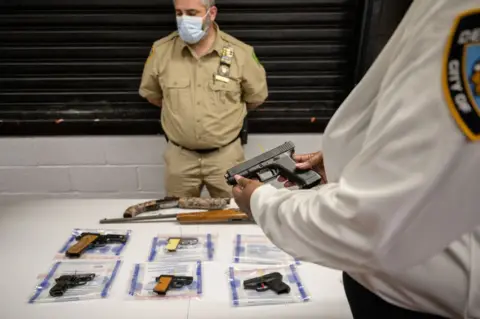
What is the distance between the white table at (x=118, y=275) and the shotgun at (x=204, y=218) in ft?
0.07

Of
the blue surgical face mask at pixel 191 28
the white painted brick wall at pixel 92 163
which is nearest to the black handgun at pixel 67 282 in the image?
the blue surgical face mask at pixel 191 28

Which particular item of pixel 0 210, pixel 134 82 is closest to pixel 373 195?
pixel 0 210

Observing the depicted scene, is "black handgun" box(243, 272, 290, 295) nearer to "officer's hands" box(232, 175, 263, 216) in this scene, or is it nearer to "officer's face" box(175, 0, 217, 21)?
"officer's hands" box(232, 175, 263, 216)

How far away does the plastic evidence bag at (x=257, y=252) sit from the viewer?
1.35 metres

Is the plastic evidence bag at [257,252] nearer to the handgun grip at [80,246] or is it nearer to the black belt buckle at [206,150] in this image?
the handgun grip at [80,246]

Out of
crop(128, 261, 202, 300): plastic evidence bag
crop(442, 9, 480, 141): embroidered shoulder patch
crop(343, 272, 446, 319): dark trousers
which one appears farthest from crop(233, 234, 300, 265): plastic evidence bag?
crop(442, 9, 480, 141): embroidered shoulder patch

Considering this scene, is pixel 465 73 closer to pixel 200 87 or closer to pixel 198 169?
pixel 200 87

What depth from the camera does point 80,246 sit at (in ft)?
4.61

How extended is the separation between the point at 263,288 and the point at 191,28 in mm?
1396

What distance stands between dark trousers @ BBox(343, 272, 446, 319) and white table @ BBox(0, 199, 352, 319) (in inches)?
8.5

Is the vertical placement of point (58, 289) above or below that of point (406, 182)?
below

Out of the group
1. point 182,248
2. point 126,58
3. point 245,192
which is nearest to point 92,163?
point 126,58

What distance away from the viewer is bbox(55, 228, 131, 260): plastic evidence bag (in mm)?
1384

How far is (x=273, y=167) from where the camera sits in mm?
1222
